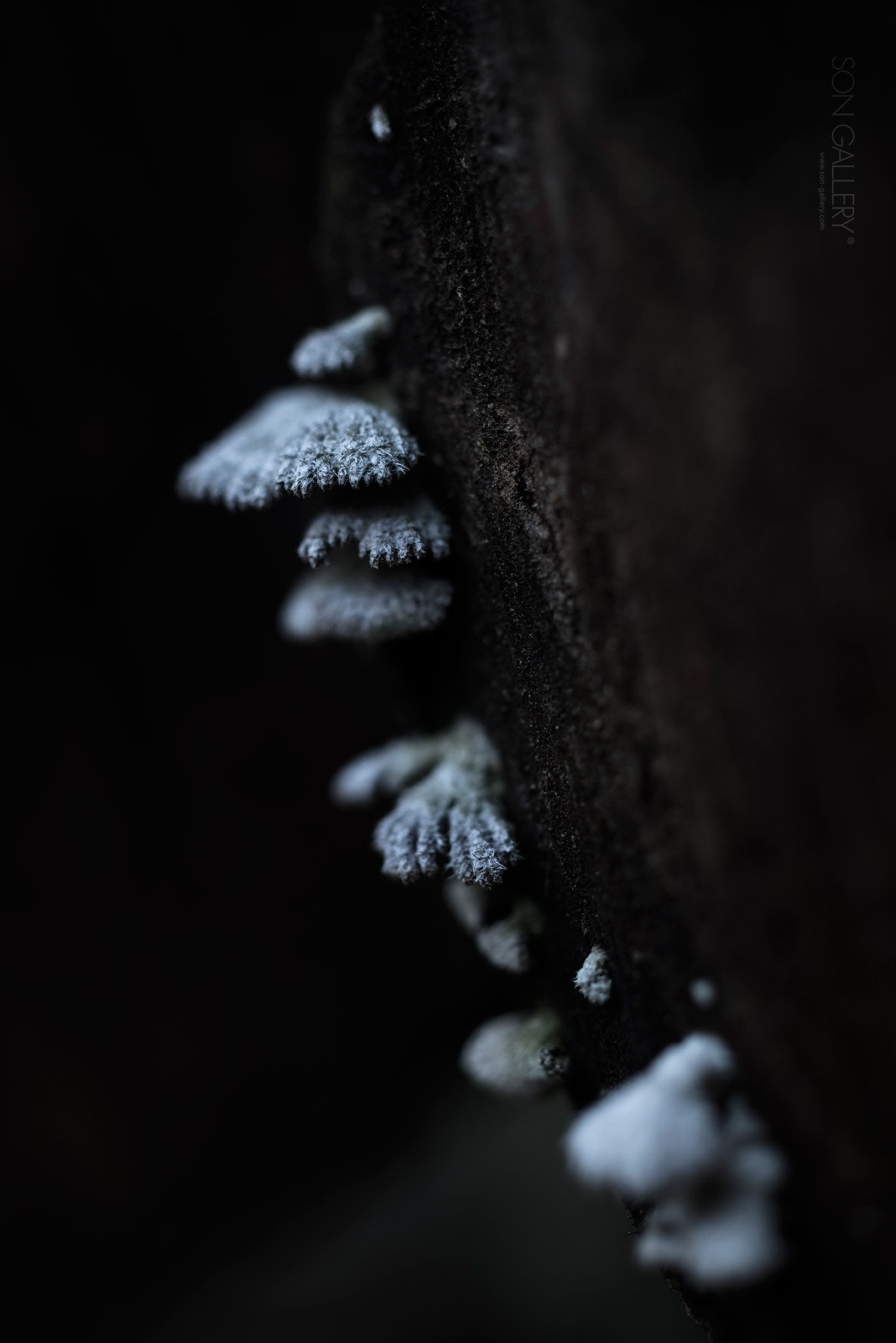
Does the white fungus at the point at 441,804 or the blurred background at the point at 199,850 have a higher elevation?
the blurred background at the point at 199,850

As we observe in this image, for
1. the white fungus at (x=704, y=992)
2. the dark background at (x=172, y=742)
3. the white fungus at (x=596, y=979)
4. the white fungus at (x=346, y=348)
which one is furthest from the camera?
the dark background at (x=172, y=742)

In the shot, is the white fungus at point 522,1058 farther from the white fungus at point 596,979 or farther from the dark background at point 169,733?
the dark background at point 169,733

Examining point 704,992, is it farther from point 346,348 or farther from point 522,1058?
point 346,348

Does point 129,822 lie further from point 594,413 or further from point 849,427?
point 849,427

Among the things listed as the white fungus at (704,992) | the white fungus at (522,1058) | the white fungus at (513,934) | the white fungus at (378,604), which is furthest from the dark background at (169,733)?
the white fungus at (704,992)

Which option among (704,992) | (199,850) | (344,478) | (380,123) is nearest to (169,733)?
(199,850)

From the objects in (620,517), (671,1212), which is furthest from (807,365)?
(671,1212)

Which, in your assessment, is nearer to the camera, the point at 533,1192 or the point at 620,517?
the point at 620,517
